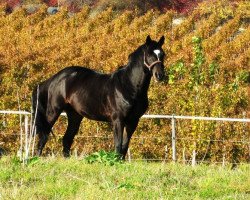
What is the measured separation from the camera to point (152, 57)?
27.8 ft

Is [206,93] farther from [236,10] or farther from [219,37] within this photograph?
[236,10]

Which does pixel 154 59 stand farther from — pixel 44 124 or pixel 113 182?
pixel 44 124

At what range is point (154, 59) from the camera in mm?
8453

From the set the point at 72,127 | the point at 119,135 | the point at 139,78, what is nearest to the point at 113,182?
the point at 119,135

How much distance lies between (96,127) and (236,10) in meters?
29.3

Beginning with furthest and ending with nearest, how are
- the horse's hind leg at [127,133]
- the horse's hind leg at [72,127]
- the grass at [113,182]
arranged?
the horse's hind leg at [72,127] → the horse's hind leg at [127,133] → the grass at [113,182]

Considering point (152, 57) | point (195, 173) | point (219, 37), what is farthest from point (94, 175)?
point (219, 37)

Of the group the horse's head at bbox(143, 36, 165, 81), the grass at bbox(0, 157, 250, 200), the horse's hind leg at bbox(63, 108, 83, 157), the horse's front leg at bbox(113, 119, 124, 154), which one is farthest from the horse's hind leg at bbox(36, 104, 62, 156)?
the grass at bbox(0, 157, 250, 200)

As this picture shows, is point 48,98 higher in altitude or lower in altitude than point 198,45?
lower

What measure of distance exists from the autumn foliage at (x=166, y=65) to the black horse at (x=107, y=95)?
1.82 m

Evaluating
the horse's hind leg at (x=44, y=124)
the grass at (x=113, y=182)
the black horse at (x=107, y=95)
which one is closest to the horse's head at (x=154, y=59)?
the black horse at (x=107, y=95)

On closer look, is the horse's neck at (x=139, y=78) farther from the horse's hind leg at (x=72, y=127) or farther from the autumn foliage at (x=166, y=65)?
the horse's hind leg at (x=72, y=127)

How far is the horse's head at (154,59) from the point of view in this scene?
327 inches

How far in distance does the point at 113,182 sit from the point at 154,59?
9.77 feet
